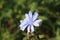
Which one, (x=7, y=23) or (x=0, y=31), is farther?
(x=7, y=23)

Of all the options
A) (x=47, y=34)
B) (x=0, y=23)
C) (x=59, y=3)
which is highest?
(x=59, y=3)

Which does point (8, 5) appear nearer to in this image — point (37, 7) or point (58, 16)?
point (37, 7)

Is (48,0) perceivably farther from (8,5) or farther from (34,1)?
(8,5)

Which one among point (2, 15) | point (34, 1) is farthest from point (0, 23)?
point (34, 1)

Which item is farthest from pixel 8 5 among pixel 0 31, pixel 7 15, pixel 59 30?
pixel 59 30

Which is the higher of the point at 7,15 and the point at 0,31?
the point at 7,15

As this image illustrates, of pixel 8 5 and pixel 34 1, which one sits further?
pixel 8 5
